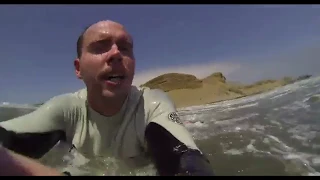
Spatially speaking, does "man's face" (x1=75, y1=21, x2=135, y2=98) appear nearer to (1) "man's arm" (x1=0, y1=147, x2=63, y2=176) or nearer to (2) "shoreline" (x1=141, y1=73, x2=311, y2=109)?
(1) "man's arm" (x1=0, y1=147, x2=63, y2=176)

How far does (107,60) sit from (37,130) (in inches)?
25.6

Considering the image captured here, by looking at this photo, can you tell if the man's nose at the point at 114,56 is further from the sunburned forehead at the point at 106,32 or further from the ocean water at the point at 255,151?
the ocean water at the point at 255,151

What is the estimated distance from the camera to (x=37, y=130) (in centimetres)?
253

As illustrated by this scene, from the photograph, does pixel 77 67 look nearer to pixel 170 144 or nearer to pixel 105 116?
pixel 105 116

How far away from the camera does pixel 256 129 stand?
4.93 m

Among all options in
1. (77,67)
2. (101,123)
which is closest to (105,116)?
(101,123)

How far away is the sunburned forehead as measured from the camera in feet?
8.15

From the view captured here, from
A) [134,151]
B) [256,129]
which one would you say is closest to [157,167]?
[134,151]

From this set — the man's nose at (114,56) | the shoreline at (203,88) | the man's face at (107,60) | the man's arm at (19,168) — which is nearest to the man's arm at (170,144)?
the man's face at (107,60)

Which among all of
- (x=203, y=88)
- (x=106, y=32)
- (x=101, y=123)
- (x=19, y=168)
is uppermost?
(x=106, y=32)

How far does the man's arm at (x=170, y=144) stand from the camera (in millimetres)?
1956

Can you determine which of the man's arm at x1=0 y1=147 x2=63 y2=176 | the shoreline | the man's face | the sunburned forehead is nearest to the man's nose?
the man's face

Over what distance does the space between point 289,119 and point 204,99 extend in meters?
9.10
